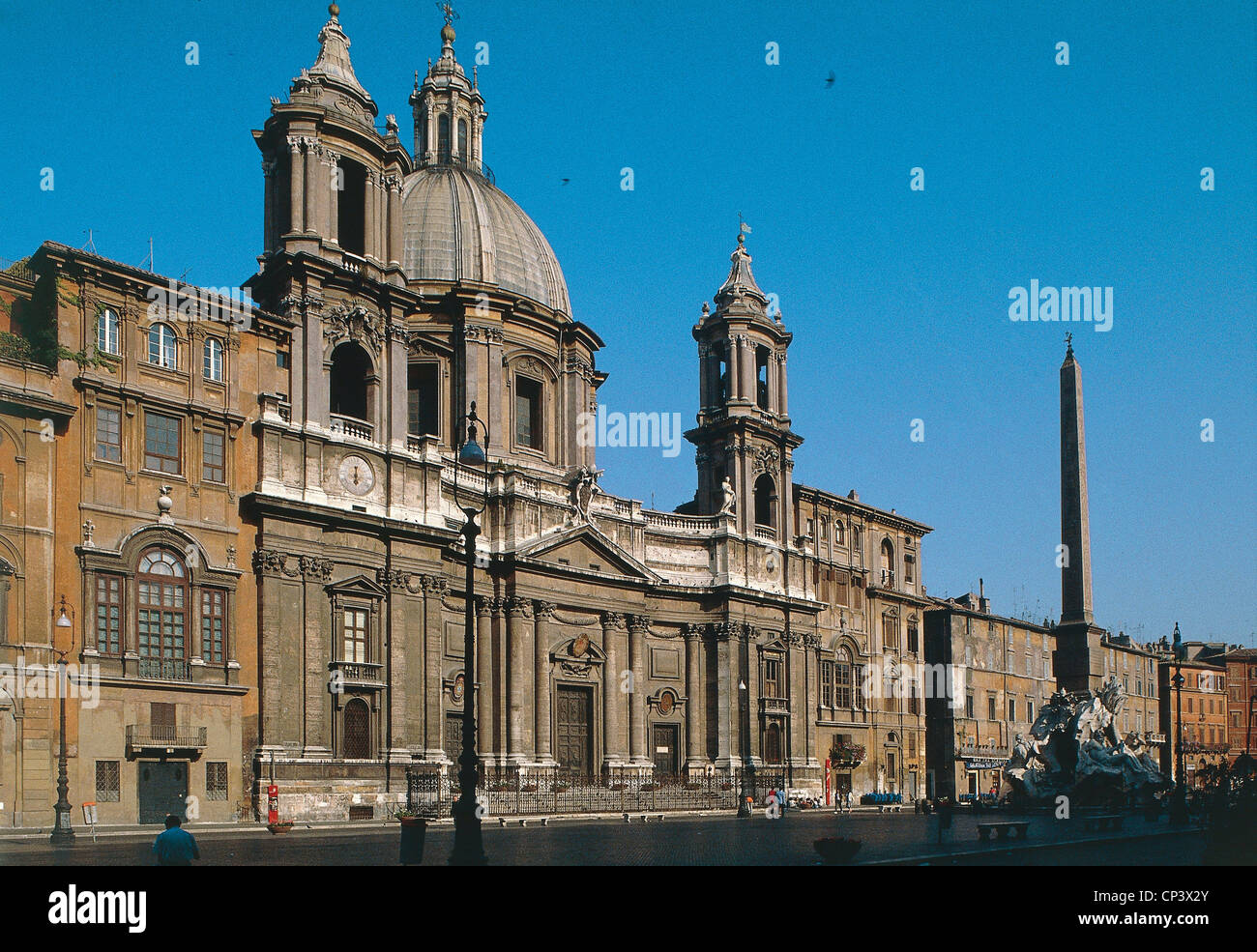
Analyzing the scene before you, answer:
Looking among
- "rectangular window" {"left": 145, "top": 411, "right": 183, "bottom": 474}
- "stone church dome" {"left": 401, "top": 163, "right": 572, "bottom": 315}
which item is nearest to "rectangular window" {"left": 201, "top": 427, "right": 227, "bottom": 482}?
"rectangular window" {"left": 145, "top": 411, "right": 183, "bottom": 474}

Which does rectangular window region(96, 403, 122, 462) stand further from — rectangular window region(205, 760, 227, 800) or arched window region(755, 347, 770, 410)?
arched window region(755, 347, 770, 410)

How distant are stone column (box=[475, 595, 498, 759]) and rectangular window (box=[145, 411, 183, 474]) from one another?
49.5 ft

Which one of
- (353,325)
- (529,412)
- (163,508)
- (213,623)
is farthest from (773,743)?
(163,508)

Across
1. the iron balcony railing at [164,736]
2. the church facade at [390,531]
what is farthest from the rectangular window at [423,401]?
the iron balcony railing at [164,736]

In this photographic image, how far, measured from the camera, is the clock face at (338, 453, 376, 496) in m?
46.0

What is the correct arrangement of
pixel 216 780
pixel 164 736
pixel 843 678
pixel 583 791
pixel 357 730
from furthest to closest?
pixel 843 678, pixel 583 791, pixel 357 730, pixel 216 780, pixel 164 736

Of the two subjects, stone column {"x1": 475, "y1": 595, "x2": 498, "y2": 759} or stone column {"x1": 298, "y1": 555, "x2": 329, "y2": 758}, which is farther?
stone column {"x1": 475, "y1": 595, "x2": 498, "y2": 759}

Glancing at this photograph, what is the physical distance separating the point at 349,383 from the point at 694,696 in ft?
72.7

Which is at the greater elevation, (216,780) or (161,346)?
(161,346)

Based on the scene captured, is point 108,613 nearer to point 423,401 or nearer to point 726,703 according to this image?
point 423,401

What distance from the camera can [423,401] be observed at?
58156mm

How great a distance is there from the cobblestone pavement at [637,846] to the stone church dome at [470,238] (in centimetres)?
2618

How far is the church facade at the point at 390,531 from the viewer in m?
38.2

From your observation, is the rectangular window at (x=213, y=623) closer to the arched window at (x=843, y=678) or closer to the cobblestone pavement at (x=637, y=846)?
the cobblestone pavement at (x=637, y=846)
